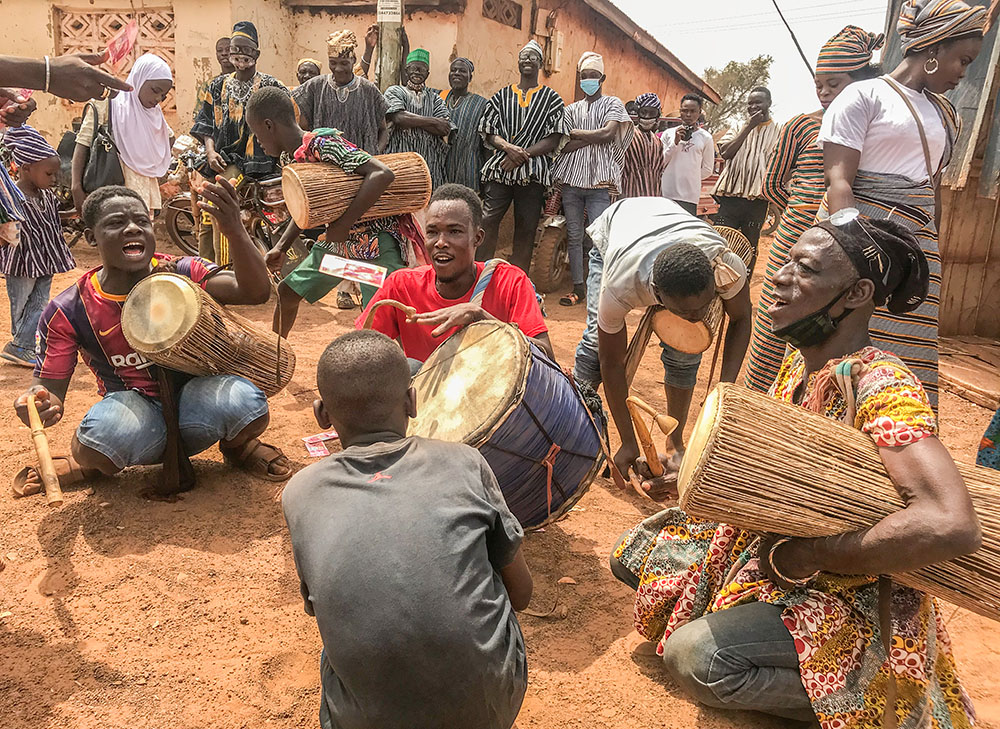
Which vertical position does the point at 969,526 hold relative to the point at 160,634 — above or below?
above

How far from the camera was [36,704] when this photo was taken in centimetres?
235

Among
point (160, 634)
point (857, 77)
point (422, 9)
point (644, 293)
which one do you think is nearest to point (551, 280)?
point (422, 9)

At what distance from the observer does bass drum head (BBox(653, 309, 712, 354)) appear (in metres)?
3.49

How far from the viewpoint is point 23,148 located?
5.21m

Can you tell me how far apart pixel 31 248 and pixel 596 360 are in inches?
155

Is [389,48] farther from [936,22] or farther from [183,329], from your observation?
[936,22]

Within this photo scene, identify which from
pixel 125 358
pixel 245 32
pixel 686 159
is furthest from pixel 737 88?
pixel 125 358

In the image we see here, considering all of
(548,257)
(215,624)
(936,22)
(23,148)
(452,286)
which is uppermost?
(936,22)

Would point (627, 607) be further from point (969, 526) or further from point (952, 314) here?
point (952, 314)

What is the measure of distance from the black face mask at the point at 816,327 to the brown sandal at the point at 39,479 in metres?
3.14

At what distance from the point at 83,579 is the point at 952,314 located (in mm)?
6655

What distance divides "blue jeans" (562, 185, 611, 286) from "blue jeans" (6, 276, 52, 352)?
4863mm

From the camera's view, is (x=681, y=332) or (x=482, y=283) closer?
(x=482, y=283)

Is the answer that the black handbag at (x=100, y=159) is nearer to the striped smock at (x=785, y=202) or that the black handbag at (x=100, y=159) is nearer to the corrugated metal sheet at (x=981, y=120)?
the striped smock at (x=785, y=202)
